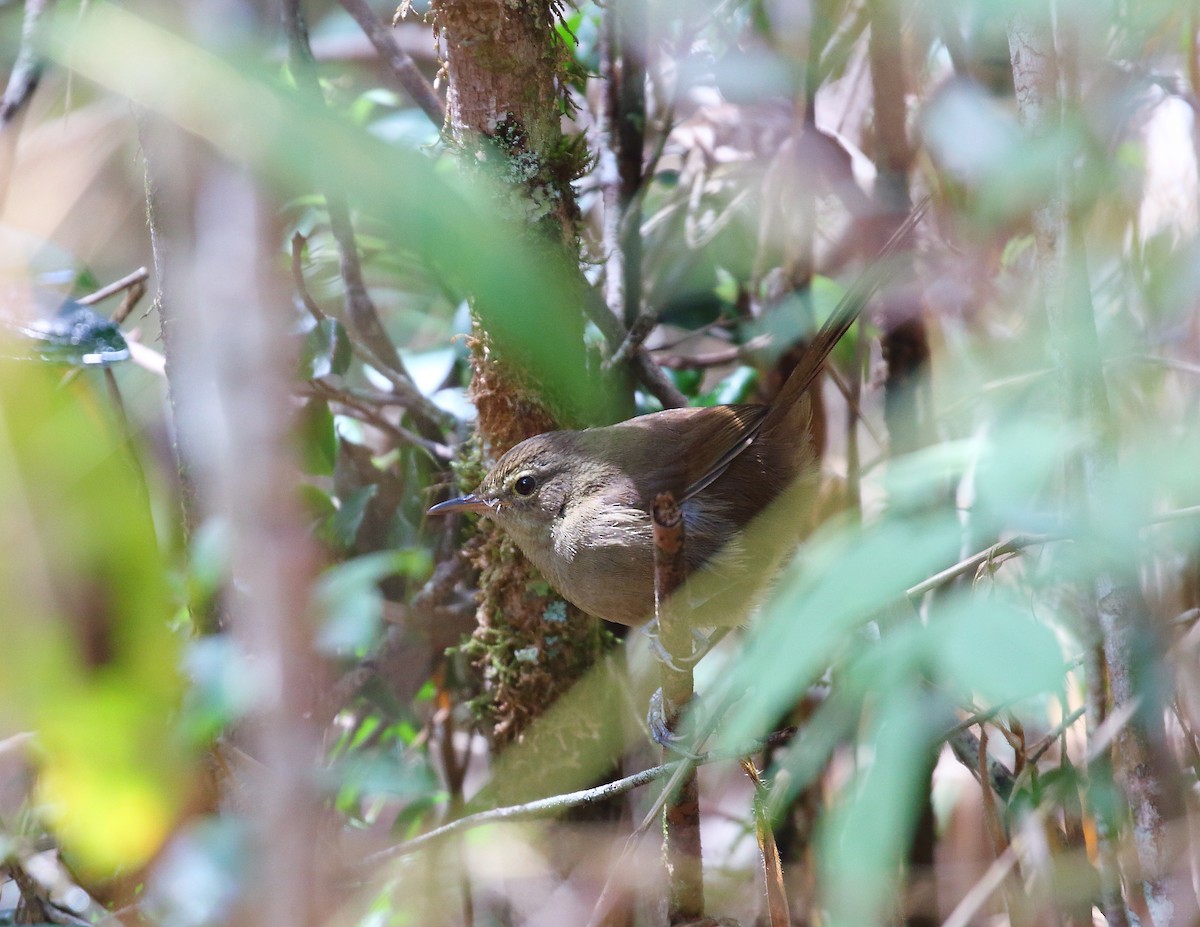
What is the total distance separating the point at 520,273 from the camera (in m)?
0.64

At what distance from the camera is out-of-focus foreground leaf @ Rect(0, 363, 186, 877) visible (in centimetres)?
96

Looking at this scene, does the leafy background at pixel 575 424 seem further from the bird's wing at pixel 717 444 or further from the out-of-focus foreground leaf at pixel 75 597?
the bird's wing at pixel 717 444

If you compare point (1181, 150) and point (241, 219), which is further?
point (1181, 150)

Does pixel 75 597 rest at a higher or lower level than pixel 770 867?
higher

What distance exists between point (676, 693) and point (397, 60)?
165 cm

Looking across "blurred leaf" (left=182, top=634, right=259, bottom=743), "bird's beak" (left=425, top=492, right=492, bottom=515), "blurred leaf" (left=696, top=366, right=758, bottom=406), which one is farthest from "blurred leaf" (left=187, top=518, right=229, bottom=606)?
"blurred leaf" (left=696, top=366, right=758, bottom=406)

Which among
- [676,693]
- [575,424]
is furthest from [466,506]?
[676,693]

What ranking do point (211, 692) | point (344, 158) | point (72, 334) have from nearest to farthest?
point (344, 158)
point (211, 692)
point (72, 334)

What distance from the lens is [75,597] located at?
1.02m

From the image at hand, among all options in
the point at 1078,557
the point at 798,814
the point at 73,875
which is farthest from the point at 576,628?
the point at 1078,557

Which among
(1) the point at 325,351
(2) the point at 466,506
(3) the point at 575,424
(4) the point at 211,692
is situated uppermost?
(1) the point at 325,351

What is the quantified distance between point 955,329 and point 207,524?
2.17 metres

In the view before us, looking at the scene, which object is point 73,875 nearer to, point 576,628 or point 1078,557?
point 576,628

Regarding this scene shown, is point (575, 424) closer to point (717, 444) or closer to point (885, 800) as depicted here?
point (717, 444)
